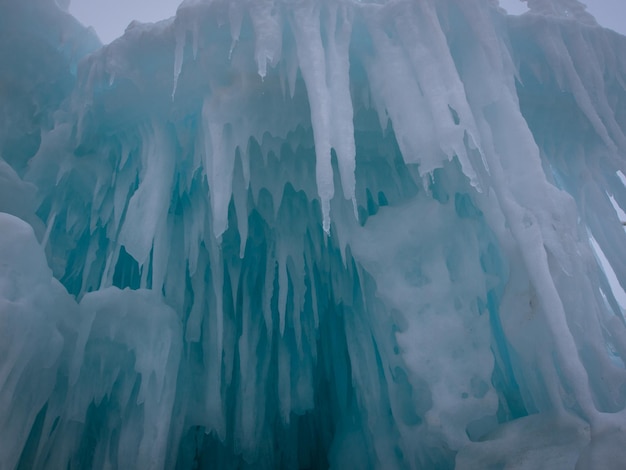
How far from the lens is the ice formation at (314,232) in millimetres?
3314

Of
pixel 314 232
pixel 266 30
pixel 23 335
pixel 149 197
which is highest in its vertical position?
pixel 266 30

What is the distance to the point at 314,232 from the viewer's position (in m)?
5.51

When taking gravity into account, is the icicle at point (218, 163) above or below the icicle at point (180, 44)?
below

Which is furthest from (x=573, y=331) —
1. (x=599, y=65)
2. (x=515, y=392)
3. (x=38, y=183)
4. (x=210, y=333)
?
(x=38, y=183)

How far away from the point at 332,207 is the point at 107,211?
2.82 metres

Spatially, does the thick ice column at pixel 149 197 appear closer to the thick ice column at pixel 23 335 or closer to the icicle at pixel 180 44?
the thick ice column at pixel 23 335

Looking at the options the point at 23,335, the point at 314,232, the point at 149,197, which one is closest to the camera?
the point at 23,335

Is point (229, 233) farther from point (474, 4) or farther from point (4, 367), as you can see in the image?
point (474, 4)

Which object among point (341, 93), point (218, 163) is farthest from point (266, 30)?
point (218, 163)

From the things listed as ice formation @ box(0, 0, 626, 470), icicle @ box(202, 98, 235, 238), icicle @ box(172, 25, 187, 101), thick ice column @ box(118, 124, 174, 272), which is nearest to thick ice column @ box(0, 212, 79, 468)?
ice formation @ box(0, 0, 626, 470)

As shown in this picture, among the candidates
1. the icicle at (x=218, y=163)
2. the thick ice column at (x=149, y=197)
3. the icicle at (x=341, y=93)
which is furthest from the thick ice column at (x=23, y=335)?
the icicle at (x=341, y=93)

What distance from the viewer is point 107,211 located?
5.24m

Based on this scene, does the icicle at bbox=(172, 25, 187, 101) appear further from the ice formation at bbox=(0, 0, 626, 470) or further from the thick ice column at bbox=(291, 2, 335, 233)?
the thick ice column at bbox=(291, 2, 335, 233)

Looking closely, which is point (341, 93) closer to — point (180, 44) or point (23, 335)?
point (180, 44)
